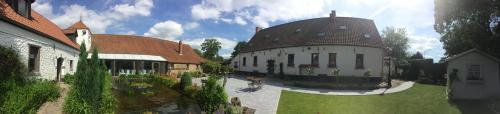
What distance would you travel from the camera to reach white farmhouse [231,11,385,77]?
1057 inches

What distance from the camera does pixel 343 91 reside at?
71.5ft

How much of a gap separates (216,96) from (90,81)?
3928 mm

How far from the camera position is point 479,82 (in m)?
17.3

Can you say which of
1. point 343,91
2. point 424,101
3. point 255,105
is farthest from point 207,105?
point 343,91

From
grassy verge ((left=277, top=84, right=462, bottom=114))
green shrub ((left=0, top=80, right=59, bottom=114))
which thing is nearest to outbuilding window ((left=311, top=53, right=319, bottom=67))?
grassy verge ((left=277, top=84, right=462, bottom=114))

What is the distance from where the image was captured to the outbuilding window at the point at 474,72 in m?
17.4

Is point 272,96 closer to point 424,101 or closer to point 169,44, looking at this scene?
point 424,101

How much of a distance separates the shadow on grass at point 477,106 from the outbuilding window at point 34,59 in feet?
60.6

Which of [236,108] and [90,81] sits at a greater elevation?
[90,81]

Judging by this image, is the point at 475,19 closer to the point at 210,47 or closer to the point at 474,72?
the point at 474,72

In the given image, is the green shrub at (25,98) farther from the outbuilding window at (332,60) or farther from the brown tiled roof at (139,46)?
the brown tiled roof at (139,46)

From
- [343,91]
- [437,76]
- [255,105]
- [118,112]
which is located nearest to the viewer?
[118,112]

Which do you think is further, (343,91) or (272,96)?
(343,91)

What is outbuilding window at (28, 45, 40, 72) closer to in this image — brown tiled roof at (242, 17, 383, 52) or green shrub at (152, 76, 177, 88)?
green shrub at (152, 76, 177, 88)
